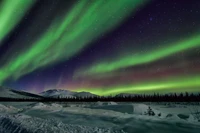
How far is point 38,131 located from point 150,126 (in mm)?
5057

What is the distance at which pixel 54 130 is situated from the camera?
9508mm

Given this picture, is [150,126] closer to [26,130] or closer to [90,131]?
[90,131]

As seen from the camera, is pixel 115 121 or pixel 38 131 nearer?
pixel 38 131

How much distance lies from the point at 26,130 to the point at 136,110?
525 inches

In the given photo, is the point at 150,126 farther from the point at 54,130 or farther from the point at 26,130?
the point at 26,130

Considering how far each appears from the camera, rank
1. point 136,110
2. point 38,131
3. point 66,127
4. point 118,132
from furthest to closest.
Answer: point 136,110, point 66,127, point 38,131, point 118,132

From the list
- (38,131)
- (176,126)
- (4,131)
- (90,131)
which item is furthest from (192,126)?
(4,131)

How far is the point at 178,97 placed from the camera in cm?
12131

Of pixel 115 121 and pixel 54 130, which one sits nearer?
pixel 54 130

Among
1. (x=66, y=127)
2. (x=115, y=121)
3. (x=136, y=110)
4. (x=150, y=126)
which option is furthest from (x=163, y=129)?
(x=136, y=110)

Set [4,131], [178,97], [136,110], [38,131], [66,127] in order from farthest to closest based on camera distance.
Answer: [178,97]
[136,110]
[4,131]
[66,127]
[38,131]

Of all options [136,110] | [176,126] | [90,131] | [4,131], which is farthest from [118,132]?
[136,110]

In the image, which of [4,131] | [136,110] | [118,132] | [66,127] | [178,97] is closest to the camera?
[118,132]

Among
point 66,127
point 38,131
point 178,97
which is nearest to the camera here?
point 38,131
